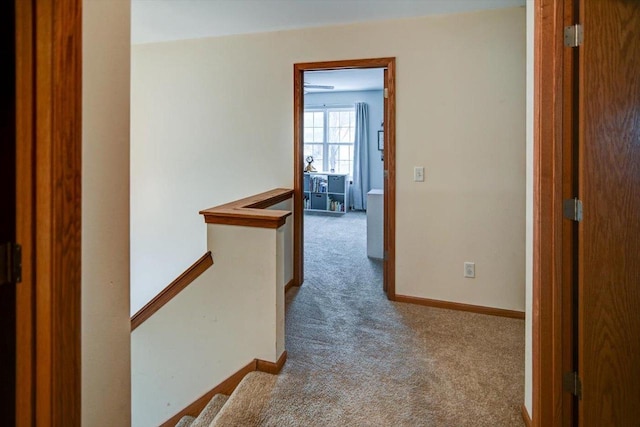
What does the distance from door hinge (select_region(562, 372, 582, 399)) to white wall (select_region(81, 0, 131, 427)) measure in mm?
1561

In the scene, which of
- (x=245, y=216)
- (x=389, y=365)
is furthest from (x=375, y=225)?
(x=245, y=216)

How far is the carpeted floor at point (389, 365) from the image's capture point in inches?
68.2

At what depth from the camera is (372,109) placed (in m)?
7.94

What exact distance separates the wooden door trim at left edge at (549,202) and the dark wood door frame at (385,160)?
5.36ft

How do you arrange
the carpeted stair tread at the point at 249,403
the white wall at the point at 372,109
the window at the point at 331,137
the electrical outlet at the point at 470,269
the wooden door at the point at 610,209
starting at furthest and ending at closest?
the window at the point at 331,137, the white wall at the point at 372,109, the electrical outlet at the point at 470,269, the carpeted stair tread at the point at 249,403, the wooden door at the point at 610,209

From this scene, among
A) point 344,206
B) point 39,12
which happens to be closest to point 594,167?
point 39,12

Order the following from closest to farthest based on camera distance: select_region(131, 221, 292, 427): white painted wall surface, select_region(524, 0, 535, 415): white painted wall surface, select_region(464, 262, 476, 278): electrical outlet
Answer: select_region(524, 0, 535, 415): white painted wall surface, select_region(131, 221, 292, 427): white painted wall surface, select_region(464, 262, 476, 278): electrical outlet

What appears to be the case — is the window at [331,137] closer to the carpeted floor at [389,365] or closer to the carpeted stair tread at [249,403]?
the carpeted floor at [389,365]

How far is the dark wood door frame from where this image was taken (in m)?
3.07
